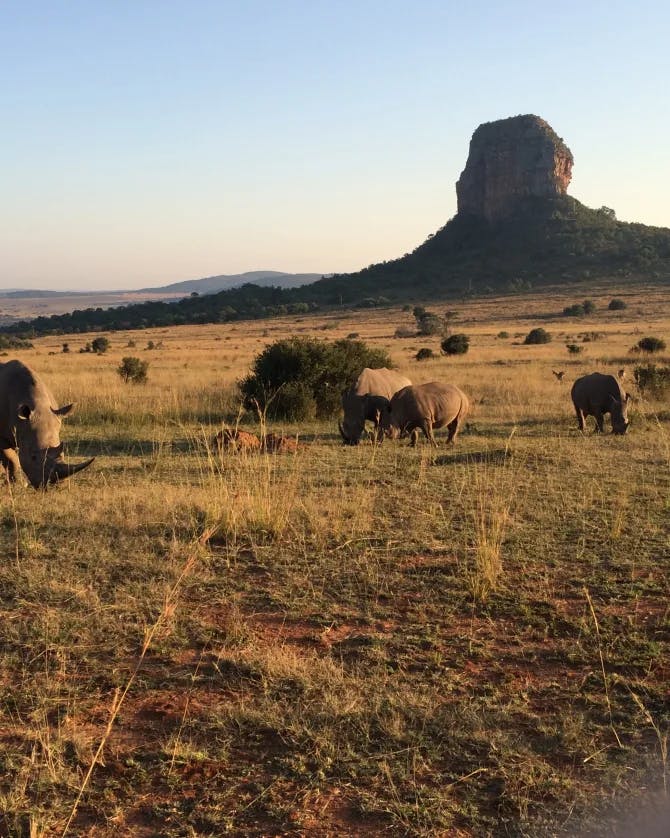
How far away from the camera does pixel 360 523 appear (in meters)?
6.63

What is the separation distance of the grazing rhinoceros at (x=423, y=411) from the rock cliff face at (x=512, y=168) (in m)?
98.3

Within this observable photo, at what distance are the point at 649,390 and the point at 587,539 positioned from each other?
11541mm

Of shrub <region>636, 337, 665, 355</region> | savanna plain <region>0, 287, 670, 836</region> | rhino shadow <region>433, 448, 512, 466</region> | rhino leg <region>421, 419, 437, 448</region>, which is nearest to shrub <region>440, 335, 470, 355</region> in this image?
shrub <region>636, 337, 665, 355</region>

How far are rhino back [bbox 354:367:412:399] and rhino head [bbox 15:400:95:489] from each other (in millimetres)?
5678

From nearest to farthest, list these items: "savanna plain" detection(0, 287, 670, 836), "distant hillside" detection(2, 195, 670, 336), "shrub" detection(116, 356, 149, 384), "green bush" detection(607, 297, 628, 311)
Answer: "savanna plain" detection(0, 287, 670, 836)
"shrub" detection(116, 356, 149, 384)
"green bush" detection(607, 297, 628, 311)
"distant hillside" detection(2, 195, 670, 336)

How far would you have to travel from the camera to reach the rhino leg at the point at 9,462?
8.73 m

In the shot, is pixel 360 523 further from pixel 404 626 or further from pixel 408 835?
pixel 408 835

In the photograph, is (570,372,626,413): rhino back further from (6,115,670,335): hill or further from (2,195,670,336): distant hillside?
(6,115,670,335): hill

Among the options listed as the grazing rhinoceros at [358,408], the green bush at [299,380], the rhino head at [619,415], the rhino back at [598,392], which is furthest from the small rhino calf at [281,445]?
the rhino head at [619,415]

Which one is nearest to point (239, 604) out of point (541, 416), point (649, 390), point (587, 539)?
point (587, 539)

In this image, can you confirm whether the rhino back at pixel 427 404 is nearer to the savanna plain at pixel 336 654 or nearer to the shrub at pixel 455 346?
the savanna plain at pixel 336 654

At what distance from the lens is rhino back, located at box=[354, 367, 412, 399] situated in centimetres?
1273

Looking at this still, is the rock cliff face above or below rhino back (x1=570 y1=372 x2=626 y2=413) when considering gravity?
above

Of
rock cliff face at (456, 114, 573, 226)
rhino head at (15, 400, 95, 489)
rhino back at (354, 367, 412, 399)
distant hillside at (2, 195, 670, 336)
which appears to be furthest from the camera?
rock cliff face at (456, 114, 573, 226)
